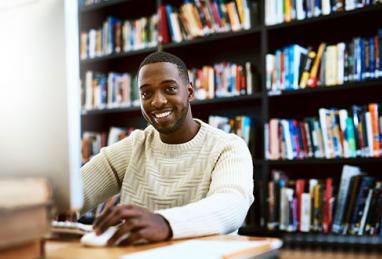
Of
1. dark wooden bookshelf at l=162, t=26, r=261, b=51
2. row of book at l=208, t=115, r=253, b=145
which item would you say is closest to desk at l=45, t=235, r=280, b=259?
row of book at l=208, t=115, r=253, b=145

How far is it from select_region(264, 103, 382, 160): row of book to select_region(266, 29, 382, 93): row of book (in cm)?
17

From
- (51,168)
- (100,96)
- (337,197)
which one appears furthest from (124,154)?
(100,96)

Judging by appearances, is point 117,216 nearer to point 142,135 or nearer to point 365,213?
point 142,135

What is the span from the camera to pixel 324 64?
2682mm

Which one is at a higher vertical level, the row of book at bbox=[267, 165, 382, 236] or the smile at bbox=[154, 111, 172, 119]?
the smile at bbox=[154, 111, 172, 119]

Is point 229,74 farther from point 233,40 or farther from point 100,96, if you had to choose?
point 100,96

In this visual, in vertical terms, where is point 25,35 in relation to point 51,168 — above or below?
above

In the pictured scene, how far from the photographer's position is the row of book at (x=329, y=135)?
2.51m

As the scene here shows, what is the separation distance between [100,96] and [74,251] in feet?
8.81

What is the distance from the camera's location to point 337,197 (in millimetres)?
2564

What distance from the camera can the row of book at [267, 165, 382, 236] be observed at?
2.49 meters

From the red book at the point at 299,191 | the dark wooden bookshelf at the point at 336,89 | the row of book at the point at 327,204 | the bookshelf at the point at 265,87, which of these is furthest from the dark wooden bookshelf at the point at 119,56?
the red book at the point at 299,191

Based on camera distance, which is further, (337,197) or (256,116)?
(256,116)

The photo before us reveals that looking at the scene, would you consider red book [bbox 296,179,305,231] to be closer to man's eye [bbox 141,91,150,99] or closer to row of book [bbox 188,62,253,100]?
row of book [bbox 188,62,253,100]
